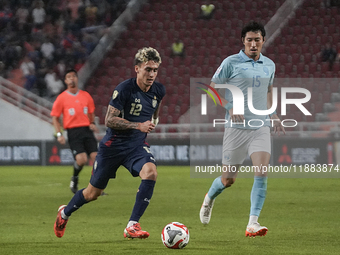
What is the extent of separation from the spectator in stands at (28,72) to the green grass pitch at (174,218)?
7116mm

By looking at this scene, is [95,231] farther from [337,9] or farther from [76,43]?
[337,9]

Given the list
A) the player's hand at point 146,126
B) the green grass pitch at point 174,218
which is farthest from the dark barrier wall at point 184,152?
the player's hand at point 146,126

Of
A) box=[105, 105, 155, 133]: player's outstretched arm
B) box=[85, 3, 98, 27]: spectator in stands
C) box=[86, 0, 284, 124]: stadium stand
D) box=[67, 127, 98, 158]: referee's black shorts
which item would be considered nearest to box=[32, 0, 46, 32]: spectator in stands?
box=[85, 3, 98, 27]: spectator in stands

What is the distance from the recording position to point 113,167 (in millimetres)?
6418

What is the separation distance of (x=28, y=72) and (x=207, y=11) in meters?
6.89

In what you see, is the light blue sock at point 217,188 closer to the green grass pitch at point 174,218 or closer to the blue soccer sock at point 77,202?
the green grass pitch at point 174,218

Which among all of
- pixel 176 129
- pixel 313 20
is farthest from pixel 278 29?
pixel 176 129

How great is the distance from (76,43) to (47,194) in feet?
37.0

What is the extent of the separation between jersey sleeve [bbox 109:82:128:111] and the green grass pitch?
1.36 m

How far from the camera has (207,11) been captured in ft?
76.4

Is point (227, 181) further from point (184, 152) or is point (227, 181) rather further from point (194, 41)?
point (194, 41)

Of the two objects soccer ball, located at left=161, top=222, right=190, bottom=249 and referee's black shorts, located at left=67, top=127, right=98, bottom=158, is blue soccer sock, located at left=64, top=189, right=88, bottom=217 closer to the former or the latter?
soccer ball, located at left=161, top=222, right=190, bottom=249

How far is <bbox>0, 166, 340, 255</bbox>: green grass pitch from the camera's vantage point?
5984 mm

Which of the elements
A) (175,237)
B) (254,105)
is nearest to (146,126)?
(175,237)
